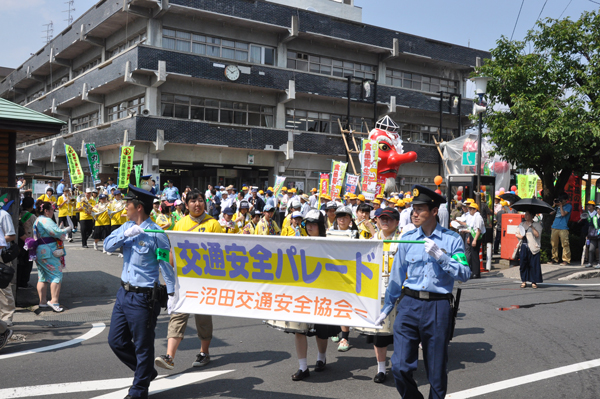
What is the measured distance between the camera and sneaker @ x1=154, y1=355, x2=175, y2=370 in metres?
5.05

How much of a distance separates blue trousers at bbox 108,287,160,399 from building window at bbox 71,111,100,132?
2980 centimetres

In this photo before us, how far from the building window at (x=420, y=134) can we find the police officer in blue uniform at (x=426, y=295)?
30.8 metres

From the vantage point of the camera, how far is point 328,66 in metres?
31.1

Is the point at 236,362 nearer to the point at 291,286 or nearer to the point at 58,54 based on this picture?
the point at 291,286

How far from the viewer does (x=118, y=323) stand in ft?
14.8

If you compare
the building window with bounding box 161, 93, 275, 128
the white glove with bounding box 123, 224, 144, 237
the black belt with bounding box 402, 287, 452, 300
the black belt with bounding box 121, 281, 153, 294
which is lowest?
the black belt with bounding box 121, 281, 153, 294

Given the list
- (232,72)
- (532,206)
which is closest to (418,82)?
(232,72)

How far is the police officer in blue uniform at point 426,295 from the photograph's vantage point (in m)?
3.85

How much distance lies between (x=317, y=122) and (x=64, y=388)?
1051 inches

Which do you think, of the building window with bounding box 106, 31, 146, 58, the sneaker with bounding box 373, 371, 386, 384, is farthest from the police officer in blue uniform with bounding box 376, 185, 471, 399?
the building window with bounding box 106, 31, 146, 58

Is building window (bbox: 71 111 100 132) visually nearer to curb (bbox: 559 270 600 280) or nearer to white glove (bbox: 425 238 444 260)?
curb (bbox: 559 270 600 280)

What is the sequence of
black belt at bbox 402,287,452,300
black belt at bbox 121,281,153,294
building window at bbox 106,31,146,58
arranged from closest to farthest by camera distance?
black belt at bbox 402,287,452,300
black belt at bbox 121,281,153,294
building window at bbox 106,31,146,58

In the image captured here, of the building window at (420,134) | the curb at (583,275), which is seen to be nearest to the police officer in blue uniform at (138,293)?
the curb at (583,275)

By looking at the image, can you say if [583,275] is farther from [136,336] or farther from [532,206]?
[136,336]
